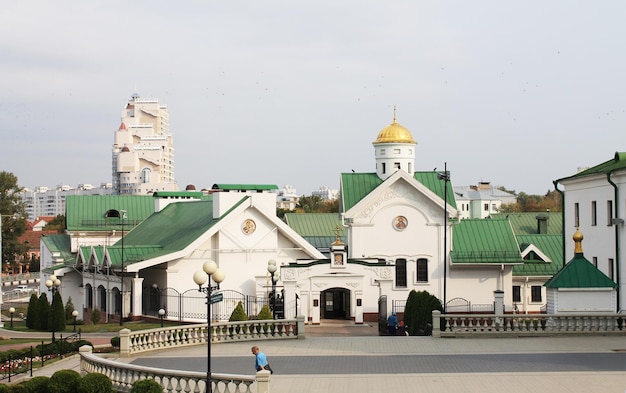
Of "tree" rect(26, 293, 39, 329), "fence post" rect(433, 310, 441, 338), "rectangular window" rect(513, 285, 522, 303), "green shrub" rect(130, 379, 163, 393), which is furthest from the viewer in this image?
"rectangular window" rect(513, 285, 522, 303)

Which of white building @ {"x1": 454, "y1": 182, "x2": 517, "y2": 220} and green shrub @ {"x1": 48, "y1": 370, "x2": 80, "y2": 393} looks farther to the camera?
white building @ {"x1": 454, "y1": 182, "x2": 517, "y2": 220}

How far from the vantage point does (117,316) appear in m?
52.7

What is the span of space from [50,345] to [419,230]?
25194 millimetres

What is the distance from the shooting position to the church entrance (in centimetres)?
4894

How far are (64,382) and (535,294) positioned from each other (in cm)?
3711

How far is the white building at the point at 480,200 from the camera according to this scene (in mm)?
134200

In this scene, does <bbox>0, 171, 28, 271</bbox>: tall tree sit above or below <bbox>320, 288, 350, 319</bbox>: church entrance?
above

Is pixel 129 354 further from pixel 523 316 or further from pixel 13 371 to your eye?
pixel 523 316

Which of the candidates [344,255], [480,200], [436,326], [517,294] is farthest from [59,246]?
[480,200]

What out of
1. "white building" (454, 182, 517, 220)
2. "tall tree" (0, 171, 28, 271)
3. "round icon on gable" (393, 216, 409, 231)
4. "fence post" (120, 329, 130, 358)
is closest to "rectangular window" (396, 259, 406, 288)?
"round icon on gable" (393, 216, 409, 231)

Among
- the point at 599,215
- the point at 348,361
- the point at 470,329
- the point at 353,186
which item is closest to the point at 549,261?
the point at 353,186

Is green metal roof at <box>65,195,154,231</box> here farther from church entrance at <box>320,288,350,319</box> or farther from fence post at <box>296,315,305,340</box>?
fence post at <box>296,315,305,340</box>

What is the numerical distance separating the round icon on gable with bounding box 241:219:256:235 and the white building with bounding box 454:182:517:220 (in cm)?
7550

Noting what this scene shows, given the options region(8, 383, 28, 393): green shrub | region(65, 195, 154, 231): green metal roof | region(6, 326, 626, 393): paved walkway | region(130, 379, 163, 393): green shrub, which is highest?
region(65, 195, 154, 231): green metal roof
